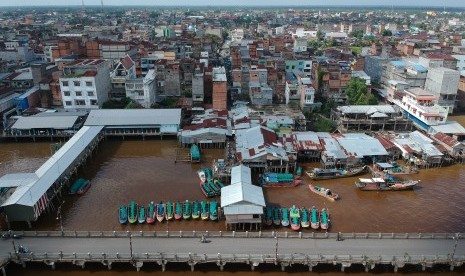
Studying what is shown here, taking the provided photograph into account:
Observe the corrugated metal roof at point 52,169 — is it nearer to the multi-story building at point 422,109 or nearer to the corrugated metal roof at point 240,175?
the corrugated metal roof at point 240,175

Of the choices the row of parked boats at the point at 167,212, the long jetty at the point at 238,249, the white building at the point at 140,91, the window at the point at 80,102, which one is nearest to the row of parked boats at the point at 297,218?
the long jetty at the point at 238,249

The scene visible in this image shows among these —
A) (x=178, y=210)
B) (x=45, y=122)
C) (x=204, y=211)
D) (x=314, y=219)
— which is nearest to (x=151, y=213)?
(x=178, y=210)

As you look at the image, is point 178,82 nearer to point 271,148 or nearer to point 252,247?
point 271,148

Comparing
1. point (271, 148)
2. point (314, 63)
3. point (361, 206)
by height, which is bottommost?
point (361, 206)

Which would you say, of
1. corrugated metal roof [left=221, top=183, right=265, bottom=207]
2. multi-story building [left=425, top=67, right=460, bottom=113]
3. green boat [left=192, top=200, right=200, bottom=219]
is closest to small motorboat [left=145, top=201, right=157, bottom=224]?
green boat [left=192, top=200, right=200, bottom=219]

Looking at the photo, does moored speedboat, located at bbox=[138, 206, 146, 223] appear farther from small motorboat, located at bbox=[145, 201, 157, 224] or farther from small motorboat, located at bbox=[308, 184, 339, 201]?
small motorboat, located at bbox=[308, 184, 339, 201]

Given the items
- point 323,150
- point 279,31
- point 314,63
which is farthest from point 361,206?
point 279,31
